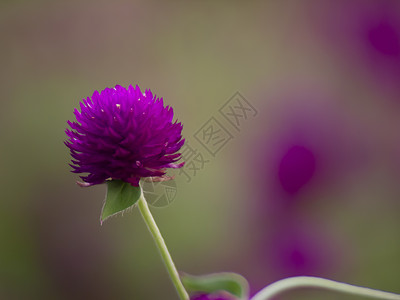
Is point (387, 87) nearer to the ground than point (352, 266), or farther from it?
farther from it

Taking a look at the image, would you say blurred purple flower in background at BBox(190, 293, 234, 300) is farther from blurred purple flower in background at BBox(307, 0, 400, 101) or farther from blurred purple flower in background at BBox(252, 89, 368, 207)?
blurred purple flower in background at BBox(307, 0, 400, 101)

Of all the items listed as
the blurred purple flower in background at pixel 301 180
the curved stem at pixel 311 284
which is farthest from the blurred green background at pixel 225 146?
the curved stem at pixel 311 284

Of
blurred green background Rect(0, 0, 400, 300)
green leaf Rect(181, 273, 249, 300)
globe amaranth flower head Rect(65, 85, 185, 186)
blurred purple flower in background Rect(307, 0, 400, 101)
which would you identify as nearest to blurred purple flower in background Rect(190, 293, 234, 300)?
green leaf Rect(181, 273, 249, 300)

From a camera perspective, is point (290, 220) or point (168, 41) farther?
point (168, 41)

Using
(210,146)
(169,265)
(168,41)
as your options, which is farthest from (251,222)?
(169,265)

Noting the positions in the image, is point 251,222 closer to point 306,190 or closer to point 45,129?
point 306,190

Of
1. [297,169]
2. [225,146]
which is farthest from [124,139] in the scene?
[225,146]

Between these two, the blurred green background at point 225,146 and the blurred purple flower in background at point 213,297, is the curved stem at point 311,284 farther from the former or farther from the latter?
the blurred green background at point 225,146

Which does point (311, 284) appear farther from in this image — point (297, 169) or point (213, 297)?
point (297, 169)
